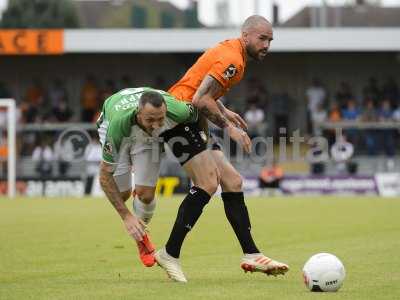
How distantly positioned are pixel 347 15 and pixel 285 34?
813 centimetres

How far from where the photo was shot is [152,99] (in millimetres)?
7711

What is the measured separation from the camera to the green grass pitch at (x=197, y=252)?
24.9ft

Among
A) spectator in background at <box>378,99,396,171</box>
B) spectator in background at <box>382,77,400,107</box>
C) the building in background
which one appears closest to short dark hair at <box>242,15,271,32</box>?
spectator in background at <box>378,99,396,171</box>

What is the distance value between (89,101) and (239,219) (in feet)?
74.9

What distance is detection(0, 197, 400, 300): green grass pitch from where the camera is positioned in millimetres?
7602

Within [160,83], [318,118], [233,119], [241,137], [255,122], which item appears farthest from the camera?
[160,83]

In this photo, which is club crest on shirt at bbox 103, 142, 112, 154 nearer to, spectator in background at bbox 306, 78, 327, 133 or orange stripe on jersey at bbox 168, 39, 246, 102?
orange stripe on jersey at bbox 168, 39, 246, 102

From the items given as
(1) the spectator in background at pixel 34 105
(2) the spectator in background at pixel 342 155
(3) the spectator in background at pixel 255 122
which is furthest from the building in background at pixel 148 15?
(2) the spectator in background at pixel 342 155


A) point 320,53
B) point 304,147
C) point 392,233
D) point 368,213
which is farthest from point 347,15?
point 392,233

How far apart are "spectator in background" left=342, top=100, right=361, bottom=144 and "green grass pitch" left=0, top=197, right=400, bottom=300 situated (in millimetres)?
9176

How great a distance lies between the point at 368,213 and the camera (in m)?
17.5

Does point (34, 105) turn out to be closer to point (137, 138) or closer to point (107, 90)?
point (107, 90)

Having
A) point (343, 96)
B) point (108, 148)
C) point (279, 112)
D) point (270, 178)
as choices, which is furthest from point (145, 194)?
point (343, 96)

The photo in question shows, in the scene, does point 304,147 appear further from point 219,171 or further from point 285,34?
point 219,171
